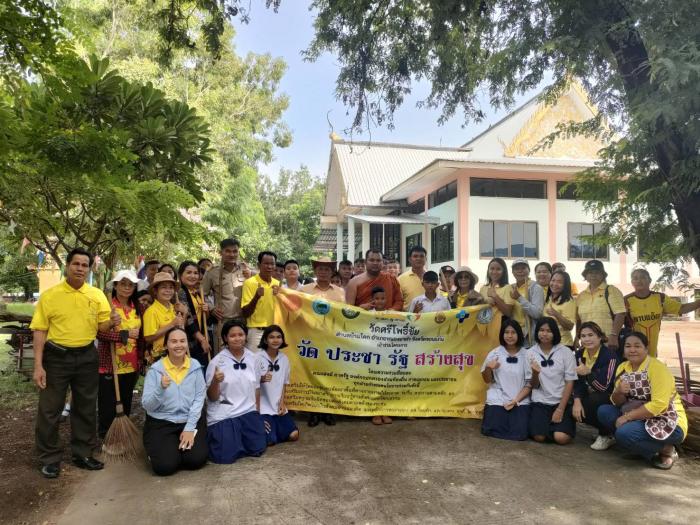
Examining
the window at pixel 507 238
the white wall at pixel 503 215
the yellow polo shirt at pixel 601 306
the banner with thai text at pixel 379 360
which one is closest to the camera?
the yellow polo shirt at pixel 601 306

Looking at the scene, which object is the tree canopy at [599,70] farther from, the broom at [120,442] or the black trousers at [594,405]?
the broom at [120,442]

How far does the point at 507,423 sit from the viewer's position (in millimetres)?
Result: 5234

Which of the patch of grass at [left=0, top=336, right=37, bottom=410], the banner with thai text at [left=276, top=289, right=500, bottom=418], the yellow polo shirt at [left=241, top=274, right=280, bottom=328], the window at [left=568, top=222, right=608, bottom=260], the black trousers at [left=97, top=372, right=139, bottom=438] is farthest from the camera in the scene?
the window at [left=568, top=222, right=608, bottom=260]

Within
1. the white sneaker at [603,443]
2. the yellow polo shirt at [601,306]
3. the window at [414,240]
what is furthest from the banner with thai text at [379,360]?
the window at [414,240]

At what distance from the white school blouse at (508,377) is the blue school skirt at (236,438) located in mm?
2277

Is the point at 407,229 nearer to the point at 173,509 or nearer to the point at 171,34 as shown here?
the point at 171,34

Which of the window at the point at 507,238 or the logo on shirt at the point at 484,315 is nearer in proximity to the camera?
the logo on shirt at the point at 484,315

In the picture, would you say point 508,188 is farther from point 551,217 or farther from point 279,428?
point 279,428

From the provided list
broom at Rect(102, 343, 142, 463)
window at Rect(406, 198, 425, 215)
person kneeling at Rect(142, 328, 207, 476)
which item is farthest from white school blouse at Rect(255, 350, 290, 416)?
window at Rect(406, 198, 425, 215)

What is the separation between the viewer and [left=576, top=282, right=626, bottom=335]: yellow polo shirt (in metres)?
5.49

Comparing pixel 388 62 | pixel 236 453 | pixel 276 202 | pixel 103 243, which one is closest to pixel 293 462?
pixel 236 453

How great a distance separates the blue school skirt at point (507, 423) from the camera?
16.9 feet

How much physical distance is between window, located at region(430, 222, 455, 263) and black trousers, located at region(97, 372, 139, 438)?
48.6ft

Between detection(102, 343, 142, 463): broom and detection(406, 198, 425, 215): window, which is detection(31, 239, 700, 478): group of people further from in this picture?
detection(406, 198, 425, 215): window
